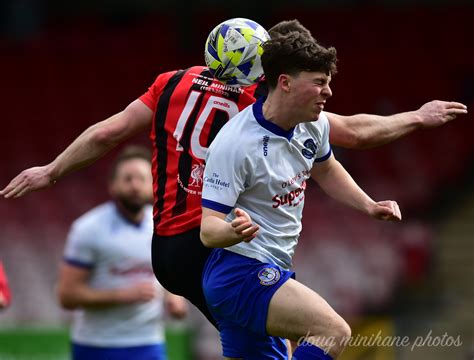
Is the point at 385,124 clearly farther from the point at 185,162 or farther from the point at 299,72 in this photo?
the point at 185,162

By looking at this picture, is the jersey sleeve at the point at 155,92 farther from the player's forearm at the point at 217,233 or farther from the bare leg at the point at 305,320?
the bare leg at the point at 305,320

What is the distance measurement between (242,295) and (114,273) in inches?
110

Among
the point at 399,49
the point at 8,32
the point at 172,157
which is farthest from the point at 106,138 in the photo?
the point at 8,32

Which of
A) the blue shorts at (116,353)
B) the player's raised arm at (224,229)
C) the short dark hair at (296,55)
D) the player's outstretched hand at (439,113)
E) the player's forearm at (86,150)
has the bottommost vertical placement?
the blue shorts at (116,353)

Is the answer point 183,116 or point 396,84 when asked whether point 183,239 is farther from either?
point 396,84

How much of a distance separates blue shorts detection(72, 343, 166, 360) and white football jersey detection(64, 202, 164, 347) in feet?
0.10

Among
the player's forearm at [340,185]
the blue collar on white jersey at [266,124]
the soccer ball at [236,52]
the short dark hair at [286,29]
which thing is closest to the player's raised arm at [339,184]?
the player's forearm at [340,185]

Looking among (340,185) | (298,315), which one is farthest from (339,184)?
(298,315)

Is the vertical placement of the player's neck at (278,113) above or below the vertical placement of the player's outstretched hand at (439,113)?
above

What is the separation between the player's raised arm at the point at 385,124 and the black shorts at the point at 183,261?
2.83ft

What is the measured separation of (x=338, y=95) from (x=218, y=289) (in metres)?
10.7

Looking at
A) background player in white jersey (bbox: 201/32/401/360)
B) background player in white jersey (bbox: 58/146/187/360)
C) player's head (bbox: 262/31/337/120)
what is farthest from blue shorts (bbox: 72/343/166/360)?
player's head (bbox: 262/31/337/120)

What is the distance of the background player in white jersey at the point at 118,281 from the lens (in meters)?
7.07

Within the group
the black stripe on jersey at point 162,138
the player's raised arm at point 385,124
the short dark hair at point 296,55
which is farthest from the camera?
the player's raised arm at point 385,124
